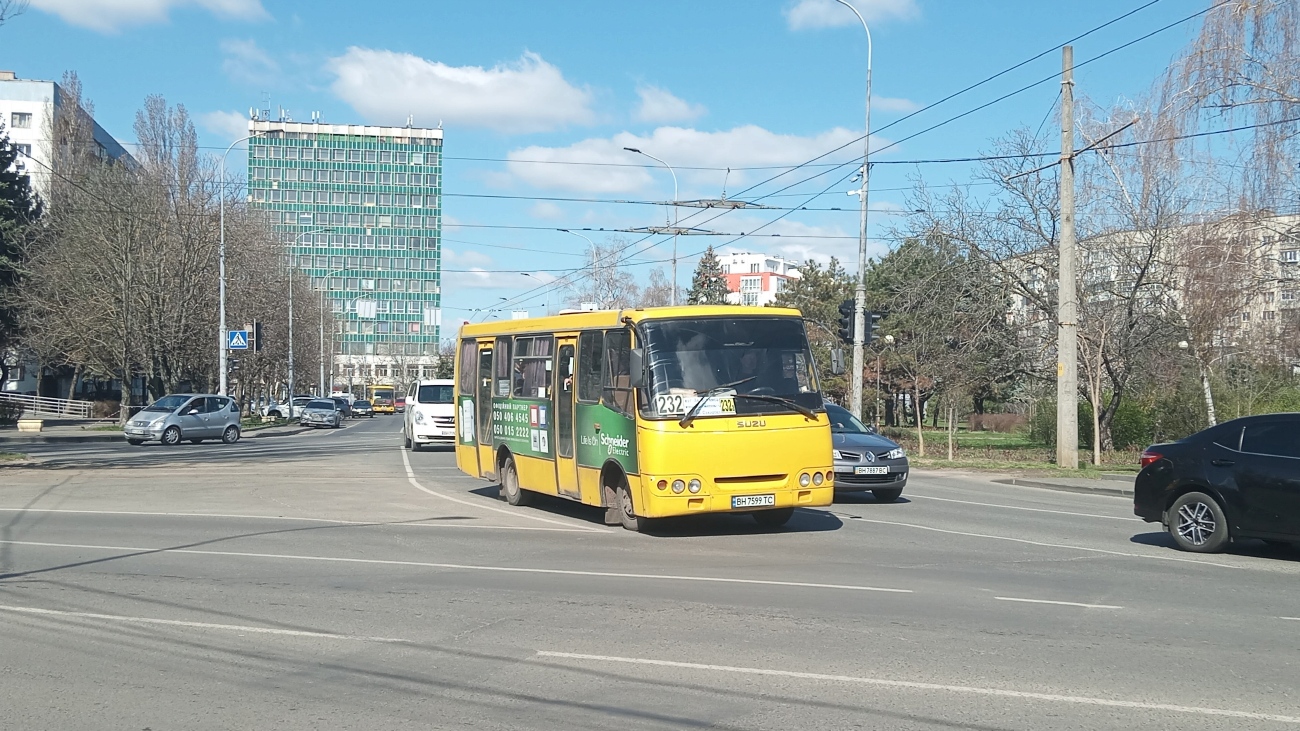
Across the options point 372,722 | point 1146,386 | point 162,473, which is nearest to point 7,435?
point 162,473

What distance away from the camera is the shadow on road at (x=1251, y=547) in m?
12.1

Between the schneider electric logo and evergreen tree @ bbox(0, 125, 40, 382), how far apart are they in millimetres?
37855

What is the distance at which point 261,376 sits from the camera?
70.1 metres

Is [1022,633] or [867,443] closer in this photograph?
[1022,633]

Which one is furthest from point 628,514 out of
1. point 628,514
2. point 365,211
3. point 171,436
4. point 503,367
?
point 365,211

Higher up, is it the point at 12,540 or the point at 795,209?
the point at 795,209

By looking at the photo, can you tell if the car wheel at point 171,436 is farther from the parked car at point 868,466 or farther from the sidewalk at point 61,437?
the parked car at point 868,466

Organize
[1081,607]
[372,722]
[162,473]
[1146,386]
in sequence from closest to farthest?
[372,722] < [1081,607] < [162,473] < [1146,386]

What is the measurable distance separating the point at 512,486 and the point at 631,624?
9485 millimetres

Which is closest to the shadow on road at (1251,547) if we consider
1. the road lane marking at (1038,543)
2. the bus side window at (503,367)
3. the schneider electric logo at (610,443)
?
the road lane marking at (1038,543)

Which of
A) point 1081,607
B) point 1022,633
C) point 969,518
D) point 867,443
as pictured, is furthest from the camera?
point 867,443

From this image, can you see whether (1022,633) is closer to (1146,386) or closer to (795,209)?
(795,209)

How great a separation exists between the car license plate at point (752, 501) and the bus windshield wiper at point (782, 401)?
1.07m

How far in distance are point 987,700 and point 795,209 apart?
2662 cm
